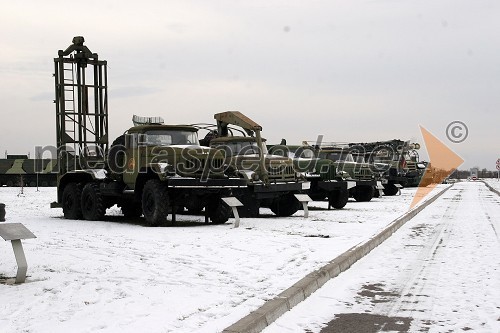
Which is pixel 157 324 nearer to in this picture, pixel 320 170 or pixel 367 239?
pixel 367 239

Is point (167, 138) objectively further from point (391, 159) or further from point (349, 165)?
point (391, 159)

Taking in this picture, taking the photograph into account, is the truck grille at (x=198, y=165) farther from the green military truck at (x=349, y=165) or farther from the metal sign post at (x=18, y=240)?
the green military truck at (x=349, y=165)

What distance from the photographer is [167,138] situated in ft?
46.0

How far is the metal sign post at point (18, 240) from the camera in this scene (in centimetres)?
645

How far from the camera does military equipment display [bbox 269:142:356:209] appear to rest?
18.9 metres

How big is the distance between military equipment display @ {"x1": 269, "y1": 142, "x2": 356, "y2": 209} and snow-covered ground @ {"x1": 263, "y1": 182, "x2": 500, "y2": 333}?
7.73 m

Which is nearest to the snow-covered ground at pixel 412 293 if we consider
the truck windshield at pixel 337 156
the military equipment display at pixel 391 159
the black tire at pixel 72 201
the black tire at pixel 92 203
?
the black tire at pixel 92 203

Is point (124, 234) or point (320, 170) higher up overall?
point (320, 170)

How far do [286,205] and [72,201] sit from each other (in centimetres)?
580

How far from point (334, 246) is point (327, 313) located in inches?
162

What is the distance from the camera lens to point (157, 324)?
4.90 m

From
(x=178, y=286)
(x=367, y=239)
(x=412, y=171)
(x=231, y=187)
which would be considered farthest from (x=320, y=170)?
(x=412, y=171)

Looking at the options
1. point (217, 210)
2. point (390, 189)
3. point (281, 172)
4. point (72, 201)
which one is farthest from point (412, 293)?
point (390, 189)

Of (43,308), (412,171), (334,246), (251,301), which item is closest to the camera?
(43,308)
